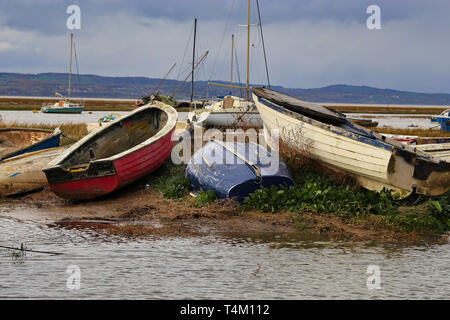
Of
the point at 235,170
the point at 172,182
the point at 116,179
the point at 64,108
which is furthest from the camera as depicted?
the point at 64,108

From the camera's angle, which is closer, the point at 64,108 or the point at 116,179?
the point at 116,179

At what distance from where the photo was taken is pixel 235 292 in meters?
8.60

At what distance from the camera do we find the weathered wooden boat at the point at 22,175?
1510 centimetres

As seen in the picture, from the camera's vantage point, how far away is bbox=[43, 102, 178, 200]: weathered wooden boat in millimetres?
13781

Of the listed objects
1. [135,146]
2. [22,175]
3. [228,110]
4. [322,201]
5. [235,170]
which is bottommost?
[322,201]

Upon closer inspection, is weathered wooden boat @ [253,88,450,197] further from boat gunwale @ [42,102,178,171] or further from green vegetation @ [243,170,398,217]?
boat gunwale @ [42,102,178,171]

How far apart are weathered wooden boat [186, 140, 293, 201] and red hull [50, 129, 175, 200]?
3.69 ft

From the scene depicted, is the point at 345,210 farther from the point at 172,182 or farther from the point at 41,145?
the point at 41,145

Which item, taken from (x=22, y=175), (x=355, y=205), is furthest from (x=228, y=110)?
(x=355, y=205)

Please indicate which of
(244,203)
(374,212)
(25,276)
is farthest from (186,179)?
(25,276)

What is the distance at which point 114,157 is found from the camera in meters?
14.0

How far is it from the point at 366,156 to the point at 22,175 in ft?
27.4
